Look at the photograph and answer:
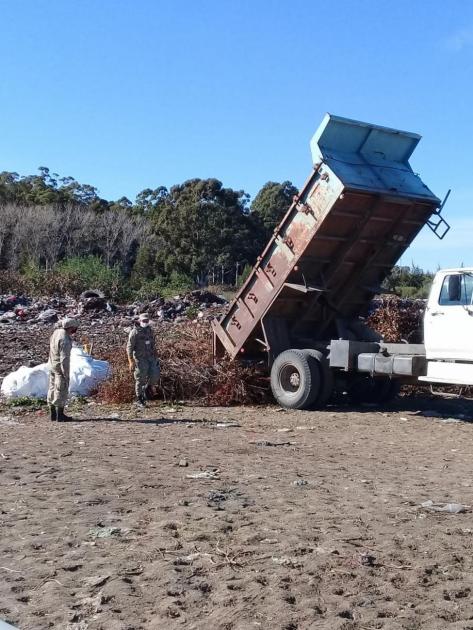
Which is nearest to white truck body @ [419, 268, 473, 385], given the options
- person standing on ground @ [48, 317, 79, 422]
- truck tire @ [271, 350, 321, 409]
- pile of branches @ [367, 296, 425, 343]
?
truck tire @ [271, 350, 321, 409]

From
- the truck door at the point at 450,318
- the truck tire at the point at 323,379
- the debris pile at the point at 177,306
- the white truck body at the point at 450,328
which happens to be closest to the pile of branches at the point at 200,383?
the truck tire at the point at 323,379

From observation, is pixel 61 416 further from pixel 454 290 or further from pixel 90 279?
pixel 90 279

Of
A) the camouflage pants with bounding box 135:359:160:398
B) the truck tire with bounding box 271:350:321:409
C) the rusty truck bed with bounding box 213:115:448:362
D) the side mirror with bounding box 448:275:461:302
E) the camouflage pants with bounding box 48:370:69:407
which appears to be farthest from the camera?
the camouflage pants with bounding box 135:359:160:398

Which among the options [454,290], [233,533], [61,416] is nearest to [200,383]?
[61,416]

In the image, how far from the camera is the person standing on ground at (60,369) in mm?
10188

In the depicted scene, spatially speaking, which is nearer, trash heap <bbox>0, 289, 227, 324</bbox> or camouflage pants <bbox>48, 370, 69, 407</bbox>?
camouflage pants <bbox>48, 370, 69, 407</bbox>

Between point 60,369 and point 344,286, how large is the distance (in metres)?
4.51

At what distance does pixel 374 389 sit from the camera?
40.4 ft

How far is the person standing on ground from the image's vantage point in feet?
33.4

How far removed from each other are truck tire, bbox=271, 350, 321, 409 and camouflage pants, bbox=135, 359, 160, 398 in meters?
1.78

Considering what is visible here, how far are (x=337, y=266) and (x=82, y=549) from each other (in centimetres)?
750

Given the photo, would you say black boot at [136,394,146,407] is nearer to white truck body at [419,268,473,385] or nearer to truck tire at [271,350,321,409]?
truck tire at [271,350,321,409]

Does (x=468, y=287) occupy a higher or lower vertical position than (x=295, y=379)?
higher

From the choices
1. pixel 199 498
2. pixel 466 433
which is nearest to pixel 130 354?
pixel 466 433
